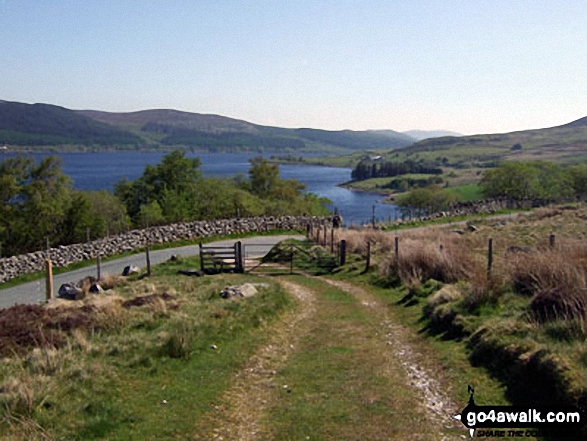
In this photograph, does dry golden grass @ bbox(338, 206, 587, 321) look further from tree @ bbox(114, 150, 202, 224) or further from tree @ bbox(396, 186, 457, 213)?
tree @ bbox(396, 186, 457, 213)

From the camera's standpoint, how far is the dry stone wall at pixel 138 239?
29727 millimetres

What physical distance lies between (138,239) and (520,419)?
1277 inches

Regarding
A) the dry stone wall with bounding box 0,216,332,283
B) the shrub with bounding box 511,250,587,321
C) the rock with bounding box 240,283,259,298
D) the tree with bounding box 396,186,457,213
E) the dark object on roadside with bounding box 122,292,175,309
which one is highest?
the shrub with bounding box 511,250,587,321

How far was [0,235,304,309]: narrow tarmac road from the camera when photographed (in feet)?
81.4

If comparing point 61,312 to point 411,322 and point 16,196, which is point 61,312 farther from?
point 16,196

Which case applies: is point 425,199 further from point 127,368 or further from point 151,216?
point 127,368

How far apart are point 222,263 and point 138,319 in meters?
13.9

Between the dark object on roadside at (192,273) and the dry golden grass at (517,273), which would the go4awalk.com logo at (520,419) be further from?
the dark object on roadside at (192,273)

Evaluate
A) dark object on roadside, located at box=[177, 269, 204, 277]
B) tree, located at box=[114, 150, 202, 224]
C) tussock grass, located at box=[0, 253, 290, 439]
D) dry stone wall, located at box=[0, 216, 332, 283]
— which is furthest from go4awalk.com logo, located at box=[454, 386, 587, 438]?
tree, located at box=[114, 150, 202, 224]

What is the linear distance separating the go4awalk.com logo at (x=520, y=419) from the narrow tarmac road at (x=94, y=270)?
1965cm

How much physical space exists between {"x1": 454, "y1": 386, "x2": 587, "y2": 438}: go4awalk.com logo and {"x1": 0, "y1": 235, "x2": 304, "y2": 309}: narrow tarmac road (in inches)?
774

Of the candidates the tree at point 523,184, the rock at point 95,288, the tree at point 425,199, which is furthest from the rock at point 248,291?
the tree at point 425,199

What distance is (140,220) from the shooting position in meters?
48.6

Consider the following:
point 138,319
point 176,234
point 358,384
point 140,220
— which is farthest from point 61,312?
point 140,220
